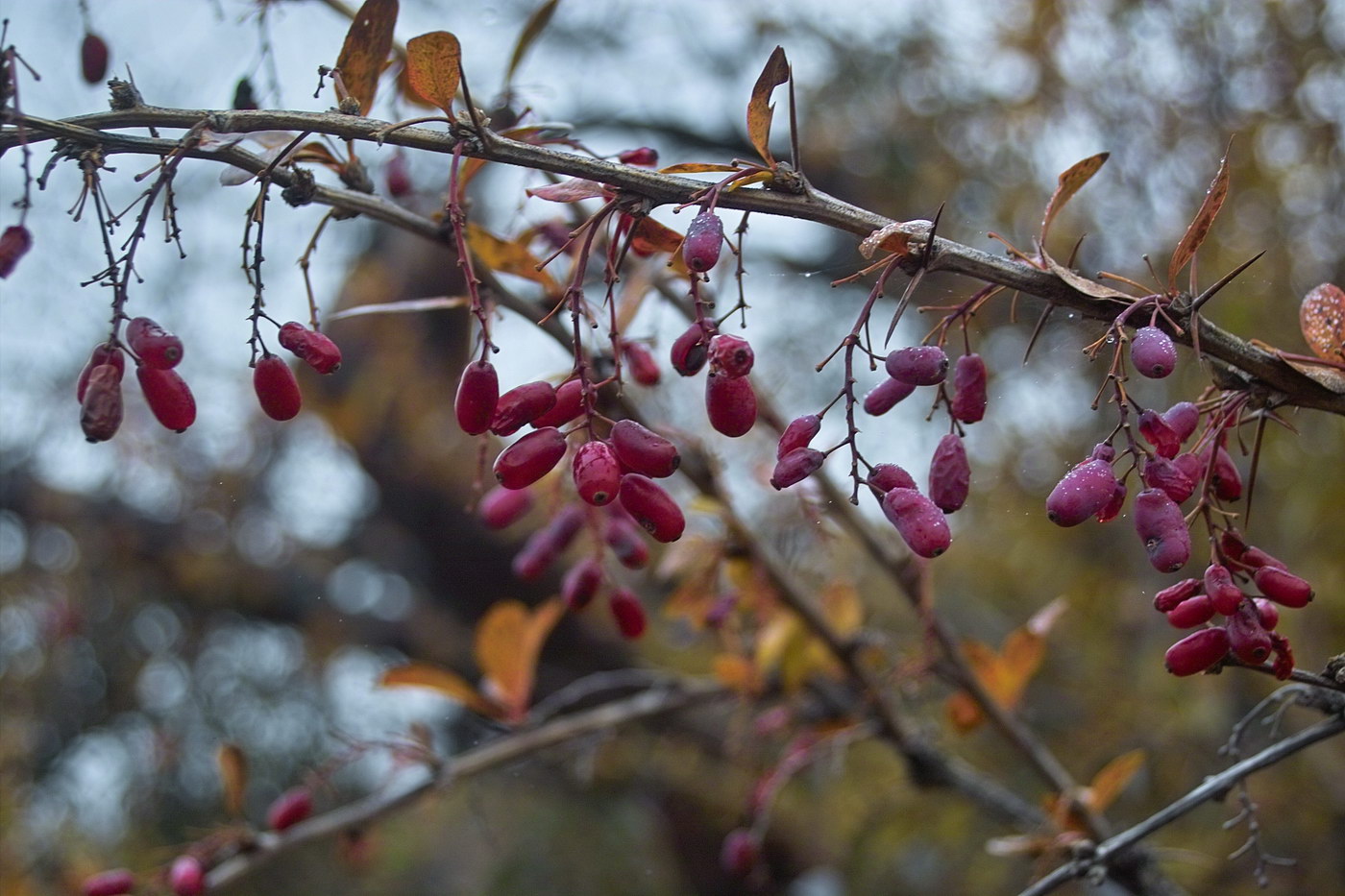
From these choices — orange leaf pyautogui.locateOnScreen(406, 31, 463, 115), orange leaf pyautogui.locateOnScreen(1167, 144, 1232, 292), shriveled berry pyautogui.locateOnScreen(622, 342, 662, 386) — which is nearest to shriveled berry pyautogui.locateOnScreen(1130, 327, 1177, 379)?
orange leaf pyautogui.locateOnScreen(1167, 144, 1232, 292)

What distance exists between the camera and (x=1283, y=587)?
60 cm

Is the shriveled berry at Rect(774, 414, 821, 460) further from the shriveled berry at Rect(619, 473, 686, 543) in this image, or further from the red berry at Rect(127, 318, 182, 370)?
the red berry at Rect(127, 318, 182, 370)

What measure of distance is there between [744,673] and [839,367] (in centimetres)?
137

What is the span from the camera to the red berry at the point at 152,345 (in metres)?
0.60

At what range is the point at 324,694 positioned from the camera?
3428mm

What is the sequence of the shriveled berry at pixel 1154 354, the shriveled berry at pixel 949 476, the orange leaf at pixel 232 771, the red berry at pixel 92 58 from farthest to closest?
1. the orange leaf at pixel 232 771
2. the red berry at pixel 92 58
3. the shriveled berry at pixel 949 476
4. the shriveled berry at pixel 1154 354

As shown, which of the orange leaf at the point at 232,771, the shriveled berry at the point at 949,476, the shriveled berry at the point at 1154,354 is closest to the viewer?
the shriveled berry at the point at 1154,354

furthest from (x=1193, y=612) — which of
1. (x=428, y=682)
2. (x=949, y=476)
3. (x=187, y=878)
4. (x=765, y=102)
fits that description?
(x=187, y=878)

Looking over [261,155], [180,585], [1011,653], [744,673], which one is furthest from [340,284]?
[261,155]

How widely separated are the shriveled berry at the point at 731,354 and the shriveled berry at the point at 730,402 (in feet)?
0.06

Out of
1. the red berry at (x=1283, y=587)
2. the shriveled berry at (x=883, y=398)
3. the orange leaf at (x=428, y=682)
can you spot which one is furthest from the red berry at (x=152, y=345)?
the orange leaf at (x=428, y=682)

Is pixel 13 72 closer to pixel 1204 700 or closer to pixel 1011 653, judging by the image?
pixel 1011 653

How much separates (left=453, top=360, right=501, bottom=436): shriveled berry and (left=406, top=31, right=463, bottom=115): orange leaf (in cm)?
14

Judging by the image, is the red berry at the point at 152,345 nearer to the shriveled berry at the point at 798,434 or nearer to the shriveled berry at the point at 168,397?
the shriveled berry at the point at 168,397
